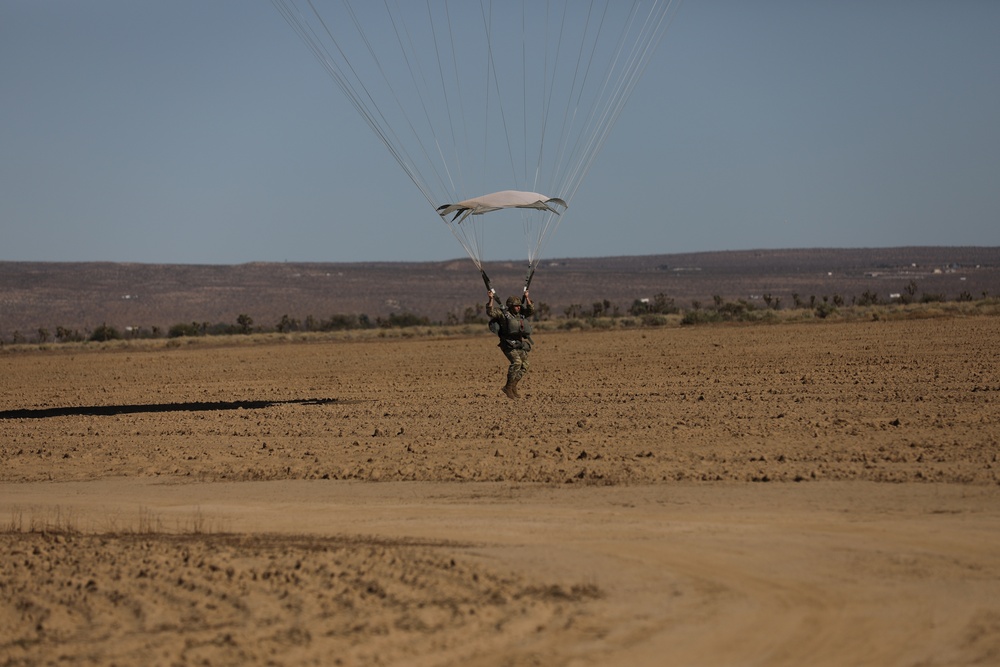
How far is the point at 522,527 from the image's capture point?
31.4ft

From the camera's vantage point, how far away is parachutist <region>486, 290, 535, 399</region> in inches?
727

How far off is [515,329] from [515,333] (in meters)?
0.10

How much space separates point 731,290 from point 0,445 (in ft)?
307

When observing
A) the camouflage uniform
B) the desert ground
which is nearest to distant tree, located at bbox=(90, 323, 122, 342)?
the desert ground

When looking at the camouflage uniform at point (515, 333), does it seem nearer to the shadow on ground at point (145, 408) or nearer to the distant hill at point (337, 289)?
the shadow on ground at point (145, 408)

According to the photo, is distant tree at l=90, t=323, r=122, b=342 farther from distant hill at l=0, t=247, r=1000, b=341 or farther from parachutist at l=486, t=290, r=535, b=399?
parachutist at l=486, t=290, r=535, b=399

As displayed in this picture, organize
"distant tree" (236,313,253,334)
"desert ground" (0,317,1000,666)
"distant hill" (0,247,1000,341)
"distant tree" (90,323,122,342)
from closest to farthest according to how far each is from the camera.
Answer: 1. "desert ground" (0,317,1000,666)
2. "distant tree" (90,323,122,342)
3. "distant tree" (236,313,253,334)
4. "distant hill" (0,247,1000,341)

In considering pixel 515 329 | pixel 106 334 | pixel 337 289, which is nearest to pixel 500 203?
pixel 515 329

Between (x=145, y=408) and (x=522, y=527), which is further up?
(x=522, y=527)

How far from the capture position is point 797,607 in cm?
697

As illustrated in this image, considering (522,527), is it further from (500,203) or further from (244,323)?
(244,323)

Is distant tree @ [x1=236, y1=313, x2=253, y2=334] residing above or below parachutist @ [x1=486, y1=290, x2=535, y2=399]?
below

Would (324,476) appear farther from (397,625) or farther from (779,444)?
(397,625)

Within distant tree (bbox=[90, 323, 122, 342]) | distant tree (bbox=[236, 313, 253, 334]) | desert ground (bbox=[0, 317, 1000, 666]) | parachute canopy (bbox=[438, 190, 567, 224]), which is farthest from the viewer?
distant tree (bbox=[236, 313, 253, 334])
